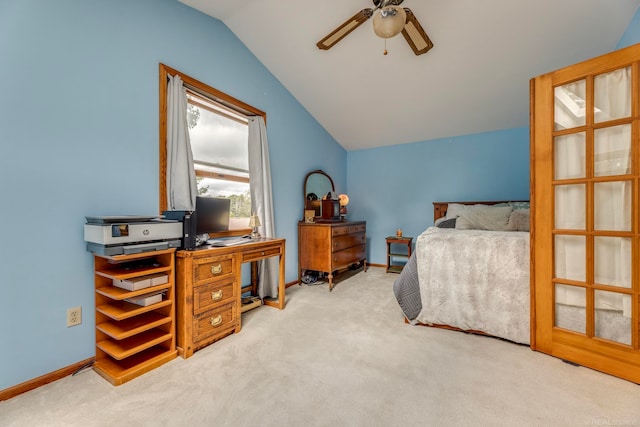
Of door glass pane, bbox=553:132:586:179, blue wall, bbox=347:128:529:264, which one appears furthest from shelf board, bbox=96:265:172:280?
blue wall, bbox=347:128:529:264

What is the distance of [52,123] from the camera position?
1.64m

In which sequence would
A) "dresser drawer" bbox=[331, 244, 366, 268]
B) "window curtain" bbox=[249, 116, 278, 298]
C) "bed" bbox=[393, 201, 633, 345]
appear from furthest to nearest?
1. "dresser drawer" bbox=[331, 244, 366, 268]
2. "window curtain" bbox=[249, 116, 278, 298]
3. "bed" bbox=[393, 201, 633, 345]

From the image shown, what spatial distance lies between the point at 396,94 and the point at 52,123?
3347 mm

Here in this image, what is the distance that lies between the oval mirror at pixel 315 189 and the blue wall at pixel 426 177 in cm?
87

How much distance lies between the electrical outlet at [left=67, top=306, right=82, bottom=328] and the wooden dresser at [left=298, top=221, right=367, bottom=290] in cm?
235

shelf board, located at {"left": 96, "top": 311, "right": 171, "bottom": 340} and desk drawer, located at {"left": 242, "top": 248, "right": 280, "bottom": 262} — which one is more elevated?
desk drawer, located at {"left": 242, "top": 248, "right": 280, "bottom": 262}

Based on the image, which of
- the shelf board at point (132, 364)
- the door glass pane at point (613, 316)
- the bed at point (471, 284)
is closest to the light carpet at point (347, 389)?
the shelf board at point (132, 364)

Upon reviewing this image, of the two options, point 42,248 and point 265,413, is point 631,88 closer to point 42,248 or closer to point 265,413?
point 265,413

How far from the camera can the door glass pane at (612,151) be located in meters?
1.57

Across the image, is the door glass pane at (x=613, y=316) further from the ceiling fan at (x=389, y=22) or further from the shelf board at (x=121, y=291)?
the shelf board at (x=121, y=291)

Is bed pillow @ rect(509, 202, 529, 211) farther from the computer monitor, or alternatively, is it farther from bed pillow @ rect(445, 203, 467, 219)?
the computer monitor

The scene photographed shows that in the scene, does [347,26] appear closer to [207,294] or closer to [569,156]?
[569,156]

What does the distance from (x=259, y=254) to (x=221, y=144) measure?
4.28ft

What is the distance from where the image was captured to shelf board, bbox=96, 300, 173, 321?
1.65m
